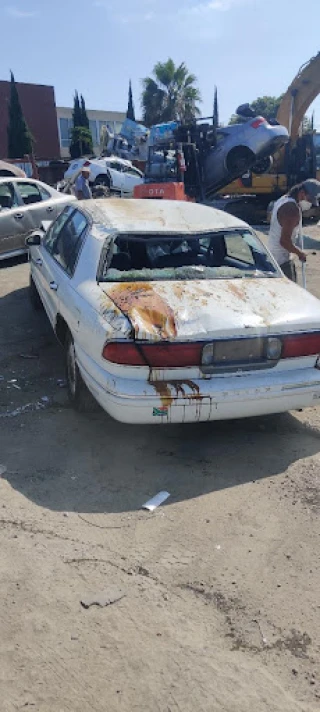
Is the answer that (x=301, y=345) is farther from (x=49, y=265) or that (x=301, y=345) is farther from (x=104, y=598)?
(x=49, y=265)

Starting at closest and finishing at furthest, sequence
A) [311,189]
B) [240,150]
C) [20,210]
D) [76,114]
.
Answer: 1. [311,189]
2. [20,210]
3. [240,150]
4. [76,114]

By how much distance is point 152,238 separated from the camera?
4.43 metres

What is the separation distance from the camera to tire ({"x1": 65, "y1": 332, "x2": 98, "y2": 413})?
4.21 meters

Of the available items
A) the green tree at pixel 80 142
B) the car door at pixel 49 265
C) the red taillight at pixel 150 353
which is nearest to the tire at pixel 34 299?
the car door at pixel 49 265

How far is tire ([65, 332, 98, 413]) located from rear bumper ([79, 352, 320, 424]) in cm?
45

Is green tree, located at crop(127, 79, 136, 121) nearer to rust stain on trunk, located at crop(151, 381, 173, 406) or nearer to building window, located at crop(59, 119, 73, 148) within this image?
building window, located at crop(59, 119, 73, 148)

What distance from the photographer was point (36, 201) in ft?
32.1

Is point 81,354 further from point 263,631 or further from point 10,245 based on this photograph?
point 10,245

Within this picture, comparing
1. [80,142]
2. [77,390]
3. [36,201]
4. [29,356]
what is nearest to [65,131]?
[80,142]

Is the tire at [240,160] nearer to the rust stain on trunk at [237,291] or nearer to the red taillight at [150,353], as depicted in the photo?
the rust stain on trunk at [237,291]

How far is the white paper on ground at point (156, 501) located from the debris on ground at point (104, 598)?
0.65 metres

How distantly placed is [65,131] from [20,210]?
37998 mm

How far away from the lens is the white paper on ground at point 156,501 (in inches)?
129

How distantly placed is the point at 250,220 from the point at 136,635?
563 inches
